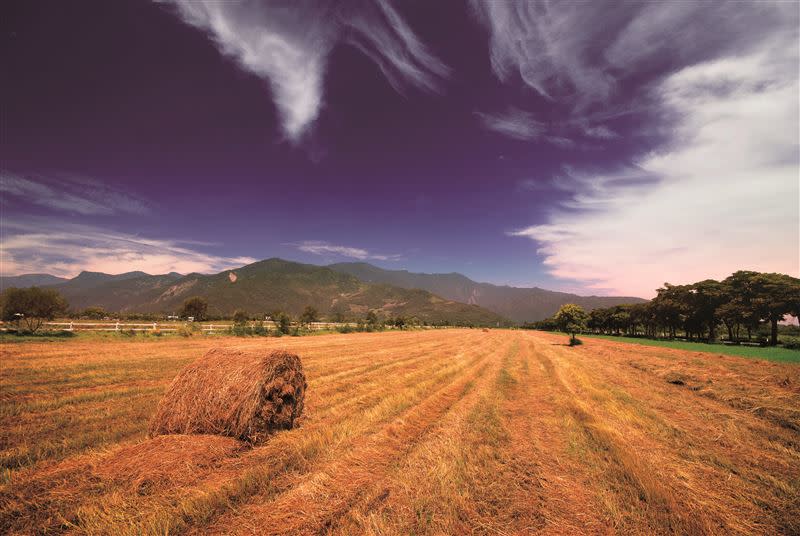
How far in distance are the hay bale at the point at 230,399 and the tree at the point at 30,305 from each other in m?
37.3

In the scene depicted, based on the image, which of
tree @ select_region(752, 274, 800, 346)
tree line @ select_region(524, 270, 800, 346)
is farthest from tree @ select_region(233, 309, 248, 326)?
tree @ select_region(752, 274, 800, 346)

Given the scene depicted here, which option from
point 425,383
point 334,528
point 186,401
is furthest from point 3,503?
point 425,383

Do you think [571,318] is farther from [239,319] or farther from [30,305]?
[30,305]

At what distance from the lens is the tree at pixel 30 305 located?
30.1 metres

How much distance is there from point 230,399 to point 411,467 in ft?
15.6

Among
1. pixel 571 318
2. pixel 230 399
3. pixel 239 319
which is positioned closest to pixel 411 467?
pixel 230 399

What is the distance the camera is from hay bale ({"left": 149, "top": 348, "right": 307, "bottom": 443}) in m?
7.21

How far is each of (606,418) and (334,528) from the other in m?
9.28

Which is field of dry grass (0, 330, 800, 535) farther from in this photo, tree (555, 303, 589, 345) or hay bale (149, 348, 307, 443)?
tree (555, 303, 589, 345)

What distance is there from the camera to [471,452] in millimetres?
6801

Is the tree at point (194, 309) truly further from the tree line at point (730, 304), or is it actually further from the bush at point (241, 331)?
the tree line at point (730, 304)

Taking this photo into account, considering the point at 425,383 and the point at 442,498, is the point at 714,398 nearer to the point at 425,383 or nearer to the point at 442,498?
the point at 425,383

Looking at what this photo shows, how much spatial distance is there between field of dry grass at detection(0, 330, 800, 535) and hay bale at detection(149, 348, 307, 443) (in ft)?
1.67

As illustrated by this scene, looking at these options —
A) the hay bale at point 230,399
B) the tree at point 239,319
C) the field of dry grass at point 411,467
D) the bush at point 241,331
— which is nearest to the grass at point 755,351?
the field of dry grass at point 411,467
